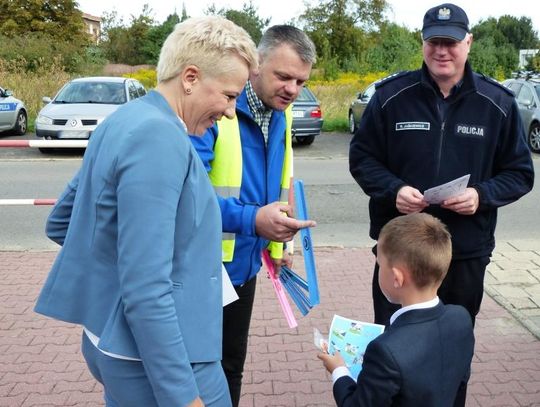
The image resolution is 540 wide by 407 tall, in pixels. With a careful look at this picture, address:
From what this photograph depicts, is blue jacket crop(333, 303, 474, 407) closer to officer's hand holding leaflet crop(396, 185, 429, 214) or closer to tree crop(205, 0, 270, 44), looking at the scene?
officer's hand holding leaflet crop(396, 185, 429, 214)

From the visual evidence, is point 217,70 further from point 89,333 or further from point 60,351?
point 60,351

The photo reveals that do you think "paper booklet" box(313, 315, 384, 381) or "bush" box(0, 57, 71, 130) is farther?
"bush" box(0, 57, 71, 130)

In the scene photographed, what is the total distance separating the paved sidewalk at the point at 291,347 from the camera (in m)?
3.86

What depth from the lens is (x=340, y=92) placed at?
2455 centimetres

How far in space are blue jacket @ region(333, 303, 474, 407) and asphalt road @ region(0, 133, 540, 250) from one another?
515 cm

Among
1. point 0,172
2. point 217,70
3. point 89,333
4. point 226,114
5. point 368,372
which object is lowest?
point 0,172

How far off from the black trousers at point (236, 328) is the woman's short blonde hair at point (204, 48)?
1.28m

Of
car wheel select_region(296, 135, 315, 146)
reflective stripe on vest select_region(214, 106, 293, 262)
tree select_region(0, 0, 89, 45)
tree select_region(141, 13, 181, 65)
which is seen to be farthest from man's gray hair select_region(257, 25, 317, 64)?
tree select_region(141, 13, 181, 65)

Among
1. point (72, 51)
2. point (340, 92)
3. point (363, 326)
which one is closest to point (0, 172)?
point (363, 326)

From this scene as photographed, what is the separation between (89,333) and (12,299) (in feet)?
13.4

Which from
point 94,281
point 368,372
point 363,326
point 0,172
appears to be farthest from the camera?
point 0,172

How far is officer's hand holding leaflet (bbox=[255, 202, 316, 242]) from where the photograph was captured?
246 cm

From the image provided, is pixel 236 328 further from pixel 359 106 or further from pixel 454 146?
pixel 359 106

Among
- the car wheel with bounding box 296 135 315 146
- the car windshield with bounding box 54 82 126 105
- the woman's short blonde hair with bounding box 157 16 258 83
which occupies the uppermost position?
the woman's short blonde hair with bounding box 157 16 258 83
